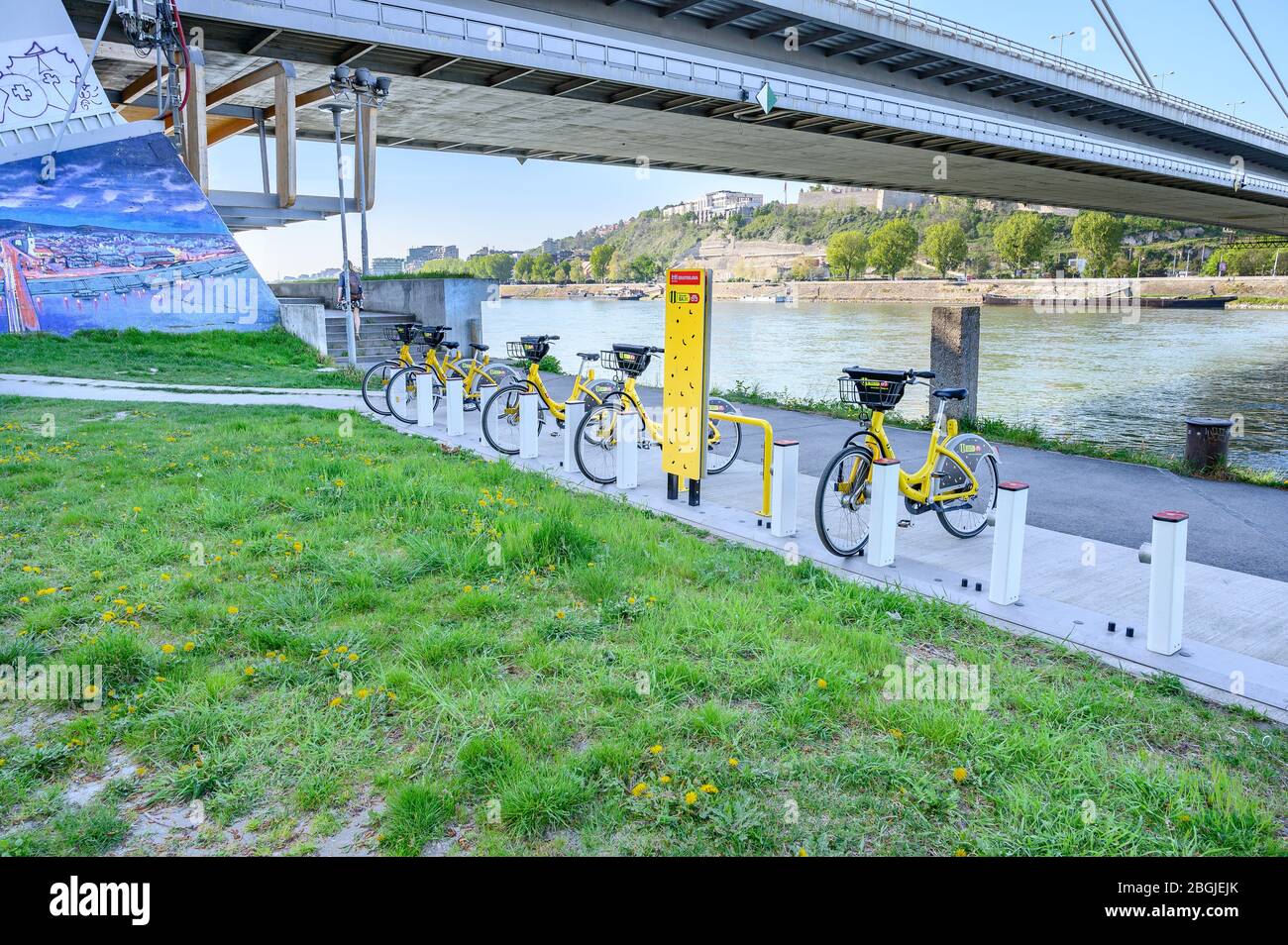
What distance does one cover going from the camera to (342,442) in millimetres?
9602

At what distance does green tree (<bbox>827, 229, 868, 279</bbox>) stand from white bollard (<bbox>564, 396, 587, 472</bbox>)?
99.3m

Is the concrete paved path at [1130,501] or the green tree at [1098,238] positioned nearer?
the concrete paved path at [1130,501]

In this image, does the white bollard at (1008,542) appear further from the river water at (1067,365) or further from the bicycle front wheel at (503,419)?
the river water at (1067,365)

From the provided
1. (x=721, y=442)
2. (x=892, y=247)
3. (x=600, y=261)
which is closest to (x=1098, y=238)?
(x=892, y=247)

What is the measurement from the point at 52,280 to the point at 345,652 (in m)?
18.2

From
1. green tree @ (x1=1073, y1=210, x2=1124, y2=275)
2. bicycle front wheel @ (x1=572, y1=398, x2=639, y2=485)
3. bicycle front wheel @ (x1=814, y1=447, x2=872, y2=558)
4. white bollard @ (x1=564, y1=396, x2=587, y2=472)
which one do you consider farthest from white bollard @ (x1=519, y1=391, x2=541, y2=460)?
green tree @ (x1=1073, y1=210, x2=1124, y2=275)

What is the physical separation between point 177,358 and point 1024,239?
9168 centimetres

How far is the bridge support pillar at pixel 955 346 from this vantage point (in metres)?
12.1

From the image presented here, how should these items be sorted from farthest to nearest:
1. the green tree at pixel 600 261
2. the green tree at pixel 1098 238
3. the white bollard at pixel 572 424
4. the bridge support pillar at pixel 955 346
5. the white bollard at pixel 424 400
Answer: the green tree at pixel 600 261
the green tree at pixel 1098 238
the bridge support pillar at pixel 955 346
the white bollard at pixel 424 400
the white bollard at pixel 572 424

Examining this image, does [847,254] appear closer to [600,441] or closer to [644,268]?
[644,268]

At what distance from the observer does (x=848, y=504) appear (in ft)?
20.5

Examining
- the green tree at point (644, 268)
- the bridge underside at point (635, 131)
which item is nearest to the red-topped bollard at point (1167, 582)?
the bridge underside at point (635, 131)

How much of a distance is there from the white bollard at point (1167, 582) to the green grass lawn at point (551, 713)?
43 centimetres

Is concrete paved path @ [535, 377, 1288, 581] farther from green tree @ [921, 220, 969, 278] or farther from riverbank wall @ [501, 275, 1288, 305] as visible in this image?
green tree @ [921, 220, 969, 278]
